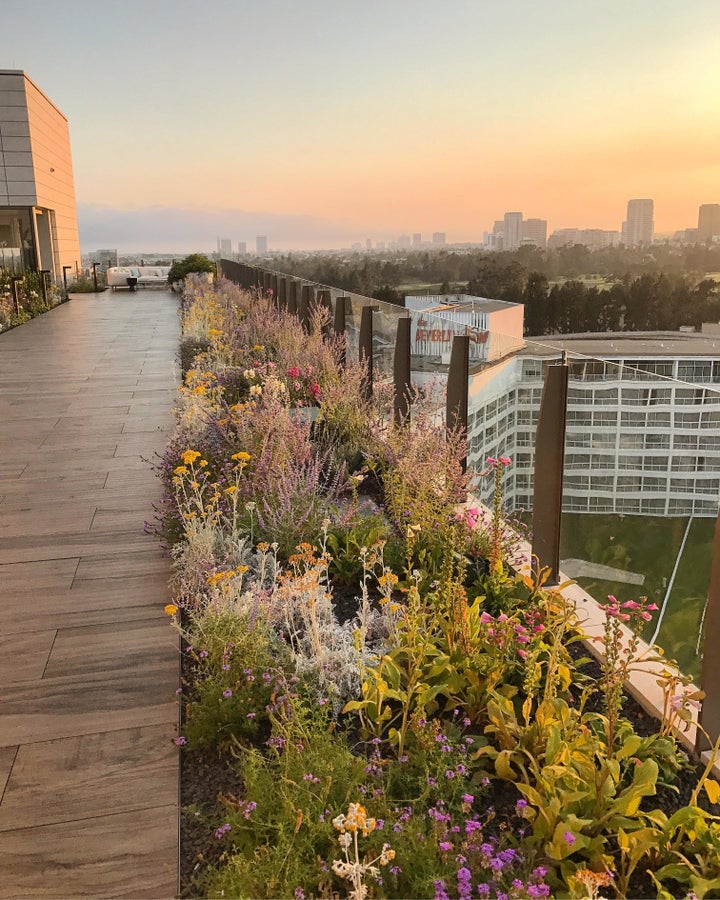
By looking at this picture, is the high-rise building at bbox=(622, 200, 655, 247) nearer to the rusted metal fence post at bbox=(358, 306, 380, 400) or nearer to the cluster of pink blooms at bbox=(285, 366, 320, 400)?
the rusted metal fence post at bbox=(358, 306, 380, 400)

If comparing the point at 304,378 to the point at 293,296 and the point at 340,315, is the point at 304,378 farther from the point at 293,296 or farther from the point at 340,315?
the point at 293,296

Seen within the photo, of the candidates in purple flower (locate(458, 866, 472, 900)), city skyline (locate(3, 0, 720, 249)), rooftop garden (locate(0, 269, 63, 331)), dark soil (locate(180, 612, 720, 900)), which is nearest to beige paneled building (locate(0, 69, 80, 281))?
city skyline (locate(3, 0, 720, 249))

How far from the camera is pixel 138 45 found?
22.5m

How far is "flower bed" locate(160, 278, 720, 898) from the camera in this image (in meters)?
1.74

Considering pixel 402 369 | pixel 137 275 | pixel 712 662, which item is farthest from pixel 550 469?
pixel 137 275

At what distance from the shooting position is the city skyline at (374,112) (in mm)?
23484

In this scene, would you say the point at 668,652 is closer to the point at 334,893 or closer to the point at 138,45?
the point at 334,893

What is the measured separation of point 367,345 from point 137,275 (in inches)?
1090

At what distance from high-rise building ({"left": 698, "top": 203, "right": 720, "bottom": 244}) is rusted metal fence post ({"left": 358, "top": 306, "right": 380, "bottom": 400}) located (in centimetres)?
4805

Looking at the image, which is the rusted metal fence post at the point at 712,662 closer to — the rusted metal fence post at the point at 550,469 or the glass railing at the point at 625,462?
the glass railing at the point at 625,462

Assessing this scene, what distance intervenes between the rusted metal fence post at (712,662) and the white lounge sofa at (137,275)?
1146 inches

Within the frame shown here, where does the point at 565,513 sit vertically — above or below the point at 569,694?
above

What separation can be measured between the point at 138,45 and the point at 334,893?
25682 mm

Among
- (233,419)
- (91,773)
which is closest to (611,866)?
(91,773)
